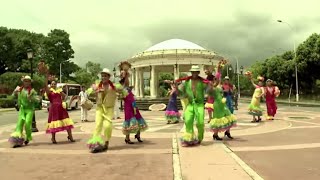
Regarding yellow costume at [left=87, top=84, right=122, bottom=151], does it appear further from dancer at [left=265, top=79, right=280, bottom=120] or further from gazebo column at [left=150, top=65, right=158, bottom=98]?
gazebo column at [left=150, top=65, right=158, bottom=98]

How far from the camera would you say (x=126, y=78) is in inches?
439

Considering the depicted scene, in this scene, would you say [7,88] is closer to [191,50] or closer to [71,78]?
[71,78]

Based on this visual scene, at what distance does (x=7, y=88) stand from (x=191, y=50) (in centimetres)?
3281

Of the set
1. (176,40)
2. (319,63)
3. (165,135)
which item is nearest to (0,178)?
(165,135)

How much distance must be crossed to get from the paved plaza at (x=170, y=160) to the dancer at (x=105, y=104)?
1.37 feet

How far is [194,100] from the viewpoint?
35.3 feet

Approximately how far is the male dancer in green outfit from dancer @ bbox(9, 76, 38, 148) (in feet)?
13.8

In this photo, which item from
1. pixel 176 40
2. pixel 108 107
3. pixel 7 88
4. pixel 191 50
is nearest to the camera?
pixel 108 107

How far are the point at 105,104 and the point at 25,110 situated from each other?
283cm

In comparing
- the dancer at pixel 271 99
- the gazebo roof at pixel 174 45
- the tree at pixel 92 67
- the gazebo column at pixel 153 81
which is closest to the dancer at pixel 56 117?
the dancer at pixel 271 99

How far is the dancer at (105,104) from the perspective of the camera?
34.1 ft

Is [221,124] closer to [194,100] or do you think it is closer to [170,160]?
[194,100]

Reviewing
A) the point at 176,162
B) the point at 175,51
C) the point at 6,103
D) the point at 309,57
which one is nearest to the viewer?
the point at 176,162

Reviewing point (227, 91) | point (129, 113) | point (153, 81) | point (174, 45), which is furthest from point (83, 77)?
point (129, 113)
